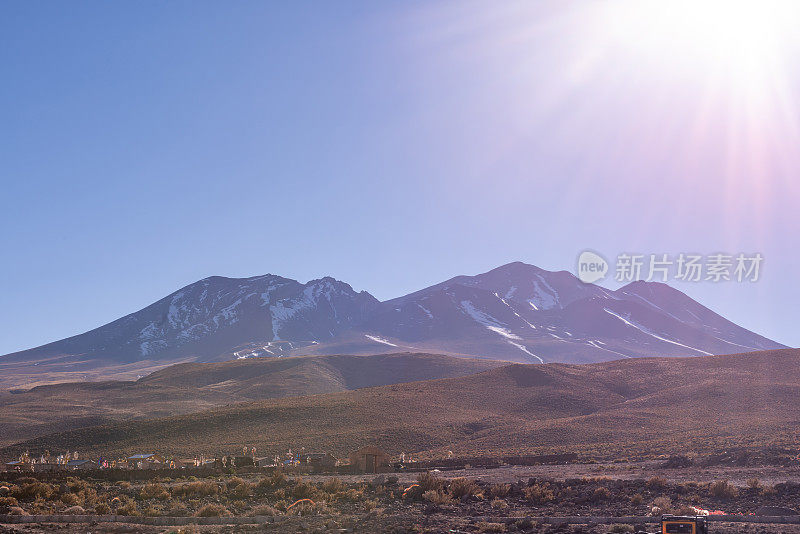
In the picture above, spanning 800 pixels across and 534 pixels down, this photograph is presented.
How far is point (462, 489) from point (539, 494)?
9.09ft

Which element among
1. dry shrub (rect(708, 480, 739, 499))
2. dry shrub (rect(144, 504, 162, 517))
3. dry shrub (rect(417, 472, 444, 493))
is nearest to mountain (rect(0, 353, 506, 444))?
dry shrub (rect(144, 504, 162, 517))

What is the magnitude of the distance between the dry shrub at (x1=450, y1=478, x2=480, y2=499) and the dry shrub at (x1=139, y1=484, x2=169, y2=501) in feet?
33.1

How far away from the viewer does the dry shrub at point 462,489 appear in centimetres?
2198

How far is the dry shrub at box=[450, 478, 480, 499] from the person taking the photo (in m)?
22.0

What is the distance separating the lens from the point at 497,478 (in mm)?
27062

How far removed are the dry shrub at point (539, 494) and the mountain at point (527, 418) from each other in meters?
15.8

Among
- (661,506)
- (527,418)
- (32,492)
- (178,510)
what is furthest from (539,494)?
(527,418)

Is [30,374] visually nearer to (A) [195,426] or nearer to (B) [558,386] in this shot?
(A) [195,426]

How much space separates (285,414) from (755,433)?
1566 inches

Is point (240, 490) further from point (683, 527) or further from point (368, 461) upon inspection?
point (683, 527)

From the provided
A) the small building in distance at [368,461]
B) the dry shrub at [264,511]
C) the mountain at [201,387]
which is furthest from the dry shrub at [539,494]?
the mountain at [201,387]

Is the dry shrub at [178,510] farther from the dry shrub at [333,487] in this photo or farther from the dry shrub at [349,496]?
the dry shrub at [333,487]

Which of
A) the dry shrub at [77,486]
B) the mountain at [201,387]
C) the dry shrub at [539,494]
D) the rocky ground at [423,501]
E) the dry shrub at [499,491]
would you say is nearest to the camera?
the rocky ground at [423,501]

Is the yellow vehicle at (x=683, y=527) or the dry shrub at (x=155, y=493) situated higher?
the yellow vehicle at (x=683, y=527)
